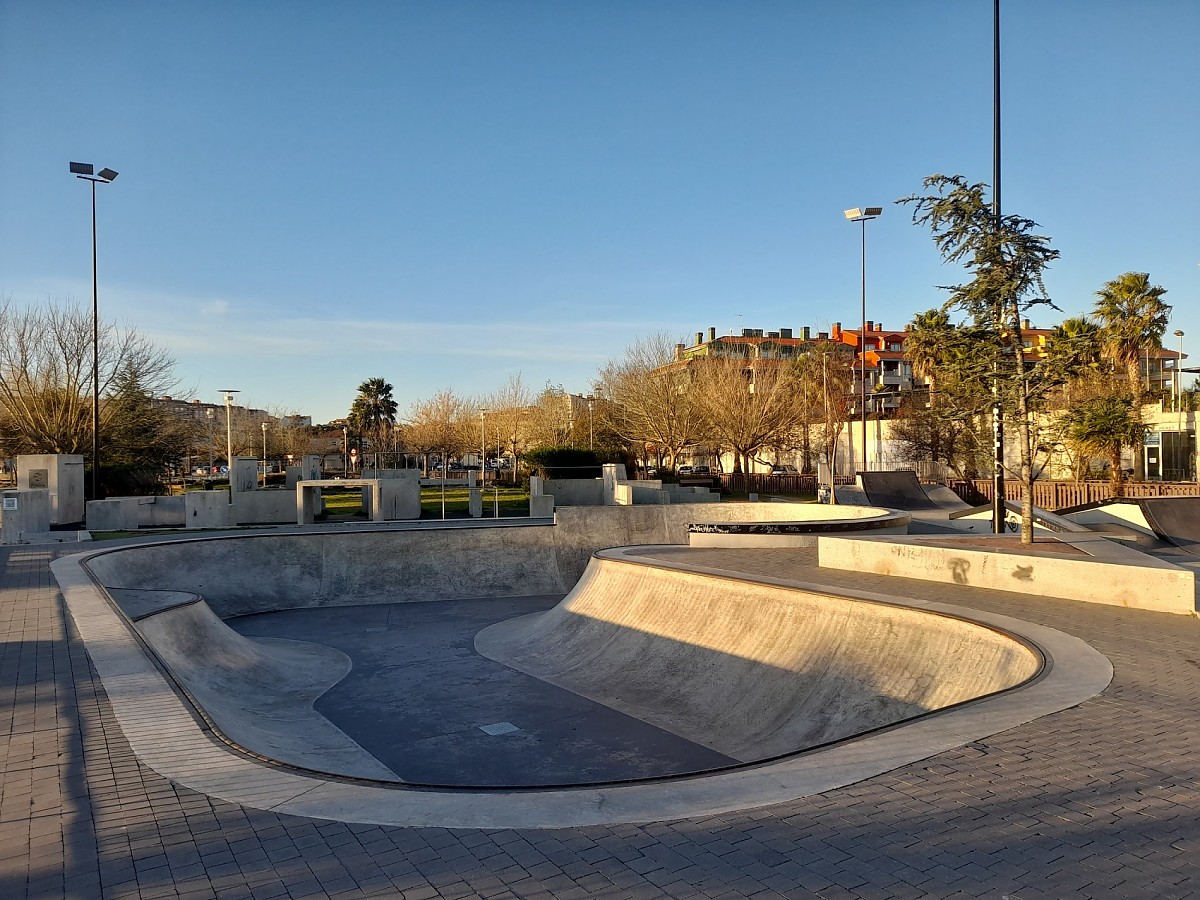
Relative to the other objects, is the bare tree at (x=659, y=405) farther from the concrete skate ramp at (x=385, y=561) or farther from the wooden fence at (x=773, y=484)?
the concrete skate ramp at (x=385, y=561)

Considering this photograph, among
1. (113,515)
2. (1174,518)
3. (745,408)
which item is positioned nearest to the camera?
(1174,518)

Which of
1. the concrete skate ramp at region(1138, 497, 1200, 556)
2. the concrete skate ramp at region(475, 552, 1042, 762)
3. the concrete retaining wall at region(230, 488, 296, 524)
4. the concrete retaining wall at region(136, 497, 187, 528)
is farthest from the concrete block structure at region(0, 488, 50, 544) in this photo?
the concrete skate ramp at region(1138, 497, 1200, 556)

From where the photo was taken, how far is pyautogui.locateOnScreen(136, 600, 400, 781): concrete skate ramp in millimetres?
7672

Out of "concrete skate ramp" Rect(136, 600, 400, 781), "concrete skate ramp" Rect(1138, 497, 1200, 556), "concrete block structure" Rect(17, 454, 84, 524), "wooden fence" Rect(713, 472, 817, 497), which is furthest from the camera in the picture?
"wooden fence" Rect(713, 472, 817, 497)

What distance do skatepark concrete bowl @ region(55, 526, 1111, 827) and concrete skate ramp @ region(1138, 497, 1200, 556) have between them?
964 cm

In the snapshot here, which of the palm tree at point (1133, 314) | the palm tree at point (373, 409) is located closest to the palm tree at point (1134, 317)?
the palm tree at point (1133, 314)

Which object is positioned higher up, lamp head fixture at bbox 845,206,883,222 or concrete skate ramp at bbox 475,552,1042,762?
lamp head fixture at bbox 845,206,883,222

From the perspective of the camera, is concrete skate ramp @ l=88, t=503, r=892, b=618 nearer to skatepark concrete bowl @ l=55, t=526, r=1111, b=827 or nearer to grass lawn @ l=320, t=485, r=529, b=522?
skatepark concrete bowl @ l=55, t=526, r=1111, b=827

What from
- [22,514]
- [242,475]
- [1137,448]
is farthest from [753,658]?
[1137,448]

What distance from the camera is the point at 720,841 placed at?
3.71 m

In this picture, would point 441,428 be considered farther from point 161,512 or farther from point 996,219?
point 996,219

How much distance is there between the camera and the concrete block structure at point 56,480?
2286 centimetres

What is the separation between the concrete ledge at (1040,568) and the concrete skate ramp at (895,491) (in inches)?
467

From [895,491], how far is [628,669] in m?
17.4
